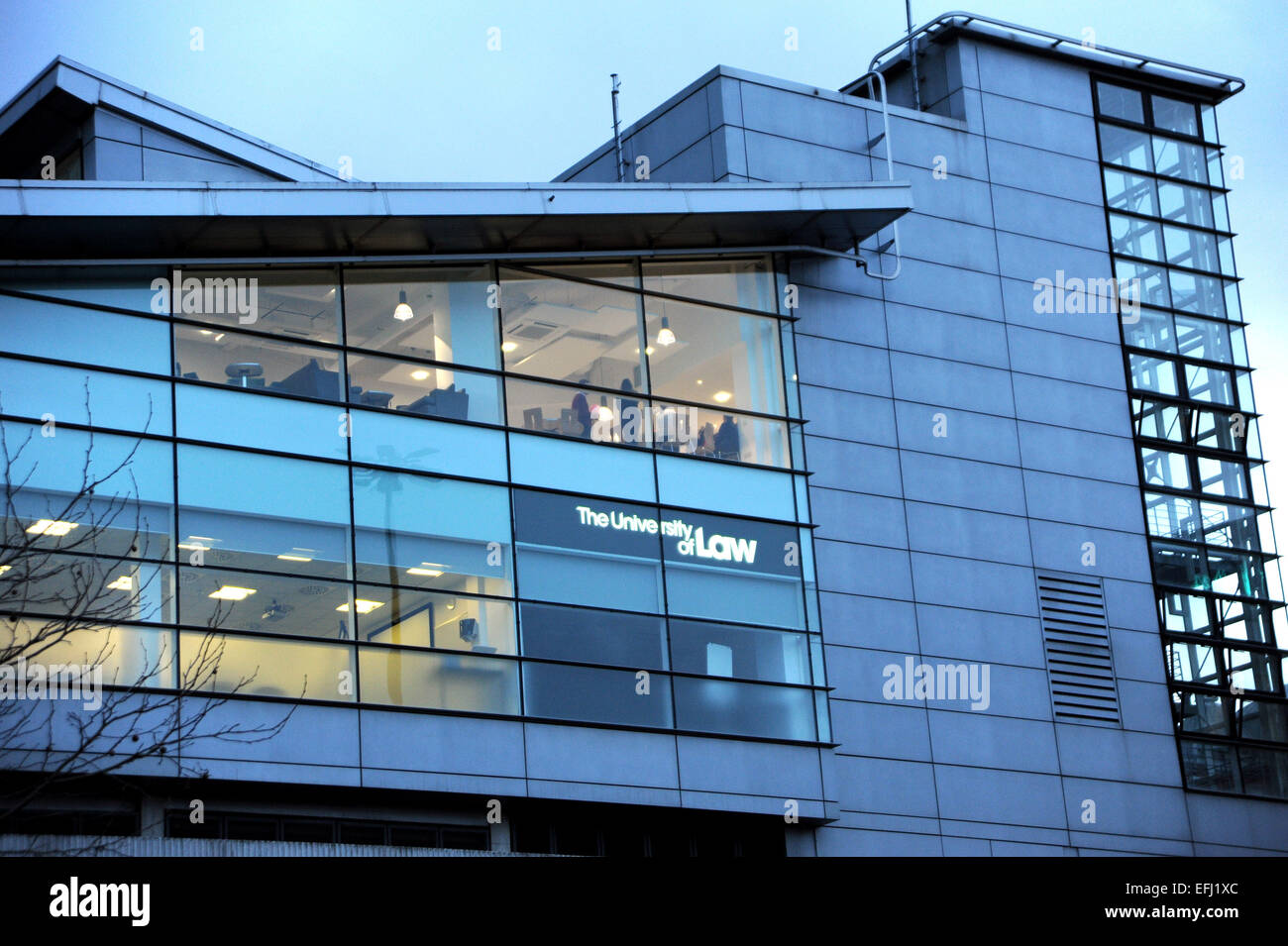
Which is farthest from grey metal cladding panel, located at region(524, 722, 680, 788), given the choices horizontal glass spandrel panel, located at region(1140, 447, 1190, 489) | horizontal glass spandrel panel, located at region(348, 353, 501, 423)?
horizontal glass spandrel panel, located at region(1140, 447, 1190, 489)

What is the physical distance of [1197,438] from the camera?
37.0m

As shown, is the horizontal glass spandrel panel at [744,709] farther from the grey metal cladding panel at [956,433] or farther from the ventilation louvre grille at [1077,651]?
the ventilation louvre grille at [1077,651]

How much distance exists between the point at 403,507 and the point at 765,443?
281 inches

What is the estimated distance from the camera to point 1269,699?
35812mm

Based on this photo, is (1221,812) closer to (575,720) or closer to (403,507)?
(575,720)

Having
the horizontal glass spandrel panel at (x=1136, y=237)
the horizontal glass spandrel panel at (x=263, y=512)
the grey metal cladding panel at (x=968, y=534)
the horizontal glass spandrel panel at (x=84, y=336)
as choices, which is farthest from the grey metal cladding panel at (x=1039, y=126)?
the horizontal glass spandrel panel at (x=84, y=336)

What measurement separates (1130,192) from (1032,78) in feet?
10.7

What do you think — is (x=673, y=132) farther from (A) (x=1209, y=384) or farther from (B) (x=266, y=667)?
(B) (x=266, y=667)

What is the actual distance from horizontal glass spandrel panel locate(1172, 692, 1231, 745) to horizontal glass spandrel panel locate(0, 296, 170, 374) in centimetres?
2032

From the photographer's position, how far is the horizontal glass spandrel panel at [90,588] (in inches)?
898

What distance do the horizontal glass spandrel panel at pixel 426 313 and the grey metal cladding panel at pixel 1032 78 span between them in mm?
13356

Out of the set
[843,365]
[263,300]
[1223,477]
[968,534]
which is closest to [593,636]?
[263,300]

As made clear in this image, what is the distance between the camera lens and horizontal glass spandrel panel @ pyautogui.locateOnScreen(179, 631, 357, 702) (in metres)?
24.1
